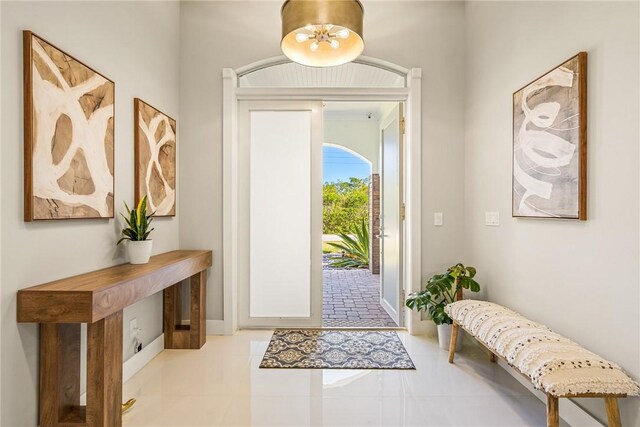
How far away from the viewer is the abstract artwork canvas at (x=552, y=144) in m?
1.93

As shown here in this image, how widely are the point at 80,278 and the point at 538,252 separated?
2746 mm

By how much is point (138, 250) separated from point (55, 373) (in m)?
0.86

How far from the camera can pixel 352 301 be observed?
5039mm

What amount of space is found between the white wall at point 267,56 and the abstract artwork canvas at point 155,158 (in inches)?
9.2

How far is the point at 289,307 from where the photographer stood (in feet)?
12.2

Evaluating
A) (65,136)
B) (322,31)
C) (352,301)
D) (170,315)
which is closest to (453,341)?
(352,301)

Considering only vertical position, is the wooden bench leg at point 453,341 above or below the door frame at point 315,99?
below

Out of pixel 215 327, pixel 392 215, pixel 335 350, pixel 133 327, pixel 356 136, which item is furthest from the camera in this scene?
pixel 356 136

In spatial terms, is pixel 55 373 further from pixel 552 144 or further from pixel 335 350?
pixel 552 144

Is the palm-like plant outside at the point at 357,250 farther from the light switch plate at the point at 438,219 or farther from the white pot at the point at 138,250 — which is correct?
the white pot at the point at 138,250

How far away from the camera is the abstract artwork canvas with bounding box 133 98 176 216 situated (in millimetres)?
2709

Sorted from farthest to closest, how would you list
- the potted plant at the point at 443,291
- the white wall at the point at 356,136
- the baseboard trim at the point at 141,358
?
the white wall at the point at 356,136 < the potted plant at the point at 443,291 < the baseboard trim at the point at 141,358

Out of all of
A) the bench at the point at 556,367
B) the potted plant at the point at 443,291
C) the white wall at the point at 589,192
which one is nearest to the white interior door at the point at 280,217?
the potted plant at the point at 443,291

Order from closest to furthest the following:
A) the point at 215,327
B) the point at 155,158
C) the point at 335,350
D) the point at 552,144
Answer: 1. the point at 552,144
2. the point at 155,158
3. the point at 335,350
4. the point at 215,327
